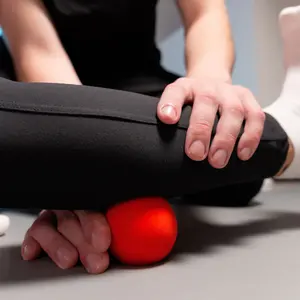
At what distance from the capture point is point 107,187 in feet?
1.56

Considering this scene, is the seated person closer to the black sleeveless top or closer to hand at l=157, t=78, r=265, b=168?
hand at l=157, t=78, r=265, b=168

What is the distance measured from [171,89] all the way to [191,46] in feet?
1.01

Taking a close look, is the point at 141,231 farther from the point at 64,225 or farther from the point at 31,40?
the point at 31,40

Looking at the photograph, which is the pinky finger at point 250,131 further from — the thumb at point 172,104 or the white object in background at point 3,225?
the white object in background at point 3,225

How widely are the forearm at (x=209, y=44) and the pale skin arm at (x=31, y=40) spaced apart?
177mm

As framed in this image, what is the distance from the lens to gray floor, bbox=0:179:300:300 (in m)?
0.41

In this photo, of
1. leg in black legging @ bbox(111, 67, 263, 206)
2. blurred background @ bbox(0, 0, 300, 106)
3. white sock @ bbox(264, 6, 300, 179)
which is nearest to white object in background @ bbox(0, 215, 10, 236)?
leg in black legging @ bbox(111, 67, 263, 206)

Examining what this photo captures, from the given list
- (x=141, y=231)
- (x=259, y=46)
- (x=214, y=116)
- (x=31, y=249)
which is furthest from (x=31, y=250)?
(x=259, y=46)

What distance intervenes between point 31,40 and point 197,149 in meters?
0.38

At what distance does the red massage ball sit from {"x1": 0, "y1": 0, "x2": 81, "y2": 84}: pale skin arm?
297mm

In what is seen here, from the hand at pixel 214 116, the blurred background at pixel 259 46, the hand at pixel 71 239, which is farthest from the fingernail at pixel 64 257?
the blurred background at pixel 259 46

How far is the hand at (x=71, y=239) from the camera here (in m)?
0.47

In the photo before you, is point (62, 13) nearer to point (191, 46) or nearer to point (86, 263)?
point (191, 46)

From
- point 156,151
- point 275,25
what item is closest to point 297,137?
point 156,151
